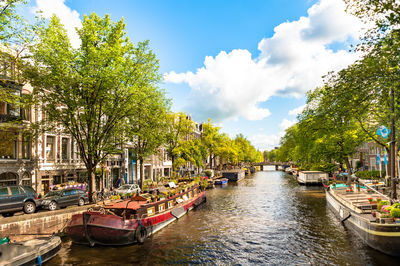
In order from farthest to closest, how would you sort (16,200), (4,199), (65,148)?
(65,148) → (16,200) → (4,199)

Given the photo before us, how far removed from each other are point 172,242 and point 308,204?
825 inches

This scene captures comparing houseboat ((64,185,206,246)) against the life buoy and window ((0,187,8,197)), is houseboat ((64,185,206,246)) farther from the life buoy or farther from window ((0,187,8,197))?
window ((0,187,8,197))

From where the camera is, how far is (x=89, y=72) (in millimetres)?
19219

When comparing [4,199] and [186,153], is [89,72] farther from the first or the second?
[186,153]

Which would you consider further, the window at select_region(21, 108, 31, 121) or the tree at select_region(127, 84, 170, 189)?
the window at select_region(21, 108, 31, 121)

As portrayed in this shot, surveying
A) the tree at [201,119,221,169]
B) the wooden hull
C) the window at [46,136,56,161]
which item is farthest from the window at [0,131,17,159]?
the tree at [201,119,221,169]

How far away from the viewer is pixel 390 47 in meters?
12.6

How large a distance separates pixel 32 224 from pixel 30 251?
170 inches

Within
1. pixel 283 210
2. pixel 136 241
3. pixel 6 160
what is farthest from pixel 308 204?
pixel 6 160

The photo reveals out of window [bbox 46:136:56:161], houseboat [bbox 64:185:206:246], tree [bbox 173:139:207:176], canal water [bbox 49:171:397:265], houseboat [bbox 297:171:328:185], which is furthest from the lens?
houseboat [bbox 297:171:328:185]

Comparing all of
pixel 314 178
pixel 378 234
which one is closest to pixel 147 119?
pixel 378 234

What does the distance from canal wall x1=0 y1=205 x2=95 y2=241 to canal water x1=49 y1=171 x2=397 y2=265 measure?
172 cm

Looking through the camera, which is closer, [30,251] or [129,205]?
[30,251]

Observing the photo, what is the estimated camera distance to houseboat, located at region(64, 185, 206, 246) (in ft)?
51.2
